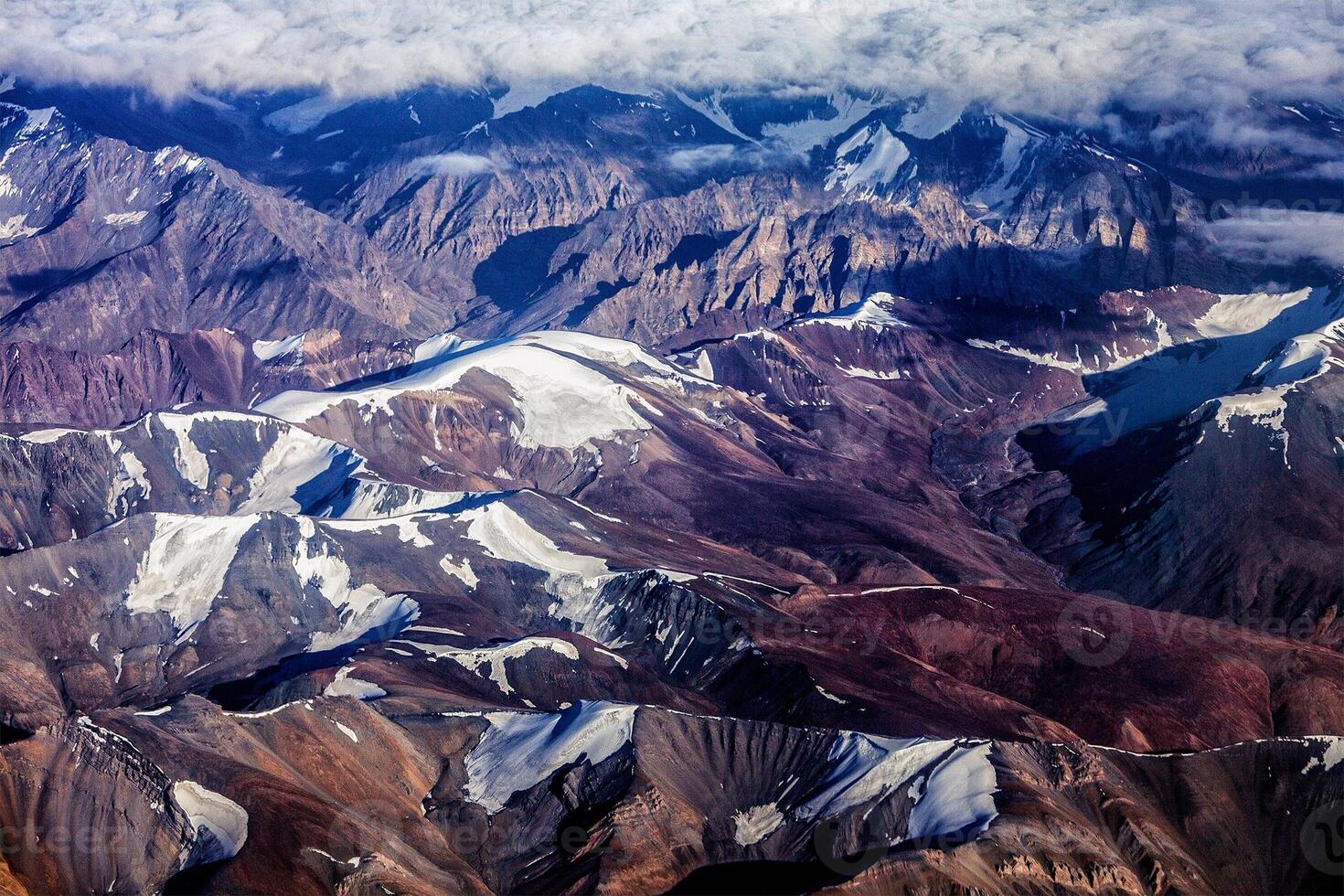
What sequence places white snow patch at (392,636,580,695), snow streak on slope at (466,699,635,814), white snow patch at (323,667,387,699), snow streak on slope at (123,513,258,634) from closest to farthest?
snow streak on slope at (466,699,635,814)
white snow patch at (323,667,387,699)
white snow patch at (392,636,580,695)
snow streak on slope at (123,513,258,634)

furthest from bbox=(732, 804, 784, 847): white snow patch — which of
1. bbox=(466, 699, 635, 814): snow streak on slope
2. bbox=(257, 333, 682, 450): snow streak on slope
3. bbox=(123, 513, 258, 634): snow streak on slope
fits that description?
bbox=(257, 333, 682, 450): snow streak on slope

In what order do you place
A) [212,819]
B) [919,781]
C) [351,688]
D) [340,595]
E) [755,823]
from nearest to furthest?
[212,819], [919,781], [755,823], [351,688], [340,595]

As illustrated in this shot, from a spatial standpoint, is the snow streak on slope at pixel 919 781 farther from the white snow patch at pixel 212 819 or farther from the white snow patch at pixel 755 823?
the white snow patch at pixel 212 819

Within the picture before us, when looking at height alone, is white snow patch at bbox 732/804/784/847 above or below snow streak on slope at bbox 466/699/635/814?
below

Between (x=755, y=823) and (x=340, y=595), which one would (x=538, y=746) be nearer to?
(x=755, y=823)

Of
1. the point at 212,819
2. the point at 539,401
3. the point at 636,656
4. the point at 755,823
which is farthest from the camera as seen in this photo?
the point at 539,401

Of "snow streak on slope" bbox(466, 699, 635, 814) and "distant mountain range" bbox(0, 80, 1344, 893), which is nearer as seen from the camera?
"distant mountain range" bbox(0, 80, 1344, 893)

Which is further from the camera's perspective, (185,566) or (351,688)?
(185,566)

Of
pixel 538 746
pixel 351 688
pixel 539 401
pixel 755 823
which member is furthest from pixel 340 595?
pixel 539 401

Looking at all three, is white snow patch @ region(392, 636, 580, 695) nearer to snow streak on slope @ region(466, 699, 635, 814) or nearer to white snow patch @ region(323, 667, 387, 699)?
white snow patch @ region(323, 667, 387, 699)

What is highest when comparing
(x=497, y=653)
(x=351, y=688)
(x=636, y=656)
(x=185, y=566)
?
(x=351, y=688)

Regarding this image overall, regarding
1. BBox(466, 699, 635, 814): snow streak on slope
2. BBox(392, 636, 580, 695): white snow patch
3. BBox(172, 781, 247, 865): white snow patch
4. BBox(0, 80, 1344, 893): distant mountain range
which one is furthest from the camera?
BBox(392, 636, 580, 695): white snow patch

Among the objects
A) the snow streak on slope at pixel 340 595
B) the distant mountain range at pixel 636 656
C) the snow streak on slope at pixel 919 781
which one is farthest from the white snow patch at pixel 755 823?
the snow streak on slope at pixel 340 595
